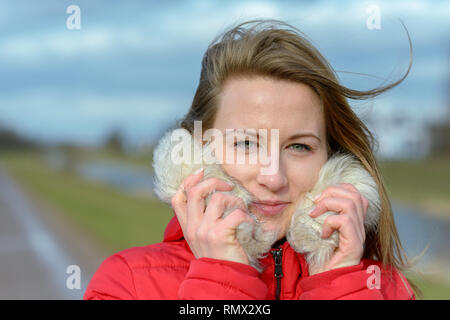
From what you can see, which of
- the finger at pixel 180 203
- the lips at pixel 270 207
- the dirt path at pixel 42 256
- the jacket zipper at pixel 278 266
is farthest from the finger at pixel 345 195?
the dirt path at pixel 42 256

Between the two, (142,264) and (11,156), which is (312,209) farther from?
(11,156)

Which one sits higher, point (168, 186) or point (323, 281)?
point (168, 186)

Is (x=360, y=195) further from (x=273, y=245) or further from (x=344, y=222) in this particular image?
(x=273, y=245)

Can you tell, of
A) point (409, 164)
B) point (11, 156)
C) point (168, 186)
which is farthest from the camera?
point (11, 156)

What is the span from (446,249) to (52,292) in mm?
10496

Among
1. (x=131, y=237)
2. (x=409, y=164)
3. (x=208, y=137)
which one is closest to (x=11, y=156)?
(x=409, y=164)

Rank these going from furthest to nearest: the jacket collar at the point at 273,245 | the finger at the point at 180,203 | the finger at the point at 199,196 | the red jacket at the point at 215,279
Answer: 1. the jacket collar at the point at 273,245
2. the finger at the point at 180,203
3. the finger at the point at 199,196
4. the red jacket at the point at 215,279

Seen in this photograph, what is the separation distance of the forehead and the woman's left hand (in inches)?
11.8

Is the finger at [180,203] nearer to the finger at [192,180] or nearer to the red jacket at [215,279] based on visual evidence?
the finger at [192,180]

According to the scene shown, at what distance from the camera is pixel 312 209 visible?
1905 mm

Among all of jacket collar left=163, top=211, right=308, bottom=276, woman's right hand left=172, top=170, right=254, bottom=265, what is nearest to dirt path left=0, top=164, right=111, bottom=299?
jacket collar left=163, top=211, right=308, bottom=276

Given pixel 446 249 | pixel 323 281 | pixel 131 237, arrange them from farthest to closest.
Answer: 1. pixel 446 249
2. pixel 131 237
3. pixel 323 281

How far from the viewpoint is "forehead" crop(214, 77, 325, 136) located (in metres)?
1.94

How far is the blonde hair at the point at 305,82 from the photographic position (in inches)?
81.6
